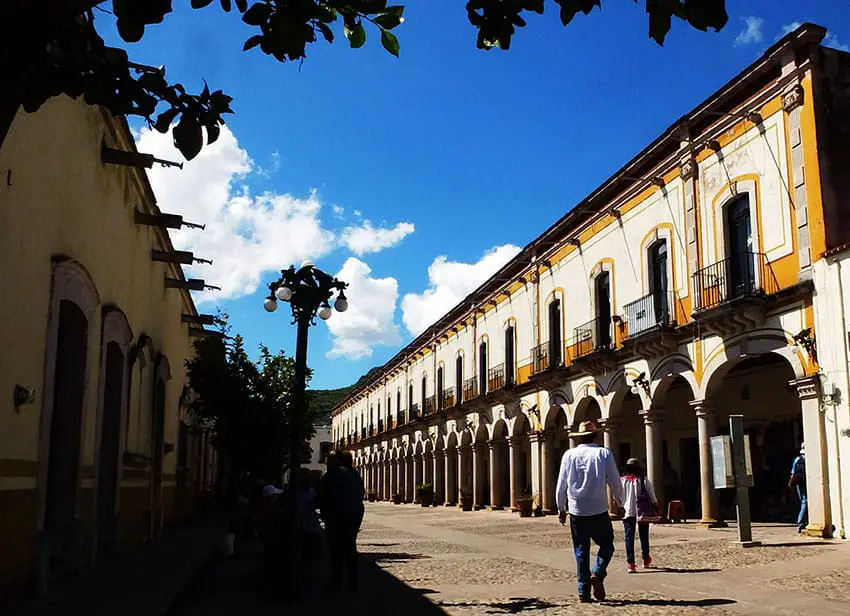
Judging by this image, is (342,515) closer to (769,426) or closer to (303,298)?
(303,298)

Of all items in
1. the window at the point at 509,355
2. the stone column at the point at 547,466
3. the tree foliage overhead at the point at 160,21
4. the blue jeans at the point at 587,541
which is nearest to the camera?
the tree foliage overhead at the point at 160,21

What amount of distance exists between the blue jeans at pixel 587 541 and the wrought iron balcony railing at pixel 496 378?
78.4ft

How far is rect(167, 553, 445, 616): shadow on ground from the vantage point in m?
8.27

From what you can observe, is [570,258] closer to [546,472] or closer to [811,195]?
[546,472]

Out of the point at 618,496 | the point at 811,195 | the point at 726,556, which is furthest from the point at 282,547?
the point at 811,195

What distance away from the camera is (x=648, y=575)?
10.2 m

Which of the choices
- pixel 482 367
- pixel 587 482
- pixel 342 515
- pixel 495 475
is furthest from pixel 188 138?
pixel 482 367

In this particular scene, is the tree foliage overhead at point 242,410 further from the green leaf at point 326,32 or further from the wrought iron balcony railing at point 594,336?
the green leaf at point 326,32

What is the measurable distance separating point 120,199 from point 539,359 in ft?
59.7

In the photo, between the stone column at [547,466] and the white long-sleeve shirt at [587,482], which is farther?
the stone column at [547,466]

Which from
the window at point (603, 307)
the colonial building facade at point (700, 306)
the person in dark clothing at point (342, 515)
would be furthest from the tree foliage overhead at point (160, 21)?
the window at point (603, 307)

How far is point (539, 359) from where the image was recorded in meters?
29.0

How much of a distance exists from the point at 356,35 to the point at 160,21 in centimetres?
105

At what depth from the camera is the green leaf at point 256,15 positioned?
4.21 meters
